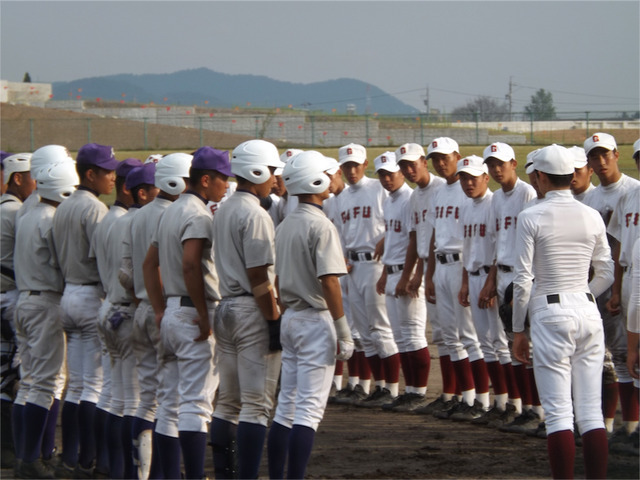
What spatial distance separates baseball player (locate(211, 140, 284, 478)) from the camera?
20.0ft

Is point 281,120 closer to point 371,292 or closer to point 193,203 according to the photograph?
point 371,292

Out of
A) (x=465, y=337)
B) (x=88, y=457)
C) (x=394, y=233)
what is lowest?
(x=88, y=457)

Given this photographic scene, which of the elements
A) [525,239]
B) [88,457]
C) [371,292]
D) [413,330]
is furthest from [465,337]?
[88,457]

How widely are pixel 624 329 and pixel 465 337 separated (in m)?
1.75

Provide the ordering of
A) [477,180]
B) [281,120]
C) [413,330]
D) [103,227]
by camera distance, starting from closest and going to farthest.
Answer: [103,227], [477,180], [413,330], [281,120]

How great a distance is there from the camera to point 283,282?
6.14 metres

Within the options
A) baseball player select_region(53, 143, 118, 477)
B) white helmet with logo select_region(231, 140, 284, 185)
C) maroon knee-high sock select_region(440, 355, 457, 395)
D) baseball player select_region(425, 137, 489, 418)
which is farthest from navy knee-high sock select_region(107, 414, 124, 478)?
maroon knee-high sock select_region(440, 355, 457, 395)

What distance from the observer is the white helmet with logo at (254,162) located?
20.7 feet

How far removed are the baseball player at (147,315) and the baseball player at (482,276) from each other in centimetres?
318

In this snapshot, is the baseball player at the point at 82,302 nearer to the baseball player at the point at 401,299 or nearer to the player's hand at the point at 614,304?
the baseball player at the point at 401,299

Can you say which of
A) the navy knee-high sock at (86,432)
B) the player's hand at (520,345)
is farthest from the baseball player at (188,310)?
the player's hand at (520,345)

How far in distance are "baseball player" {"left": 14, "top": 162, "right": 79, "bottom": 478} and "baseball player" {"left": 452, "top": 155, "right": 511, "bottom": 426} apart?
12.5 ft

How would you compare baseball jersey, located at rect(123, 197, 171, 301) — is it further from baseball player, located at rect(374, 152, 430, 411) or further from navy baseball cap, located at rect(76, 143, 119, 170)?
baseball player, located at rect(374, 152, 430, 411)

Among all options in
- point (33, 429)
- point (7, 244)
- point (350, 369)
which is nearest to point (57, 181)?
point (7, 244)
